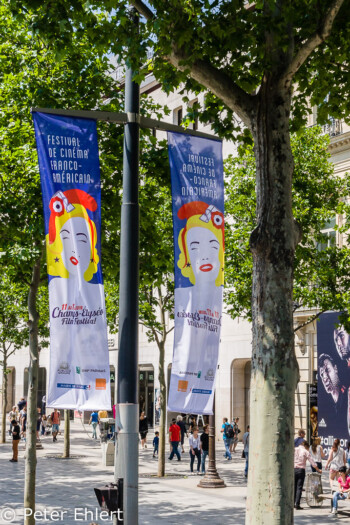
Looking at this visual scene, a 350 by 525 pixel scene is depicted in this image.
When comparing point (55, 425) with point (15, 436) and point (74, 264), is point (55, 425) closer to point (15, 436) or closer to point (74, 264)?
point (15, 436)

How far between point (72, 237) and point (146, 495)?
42.2ft

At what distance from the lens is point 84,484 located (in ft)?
72.7

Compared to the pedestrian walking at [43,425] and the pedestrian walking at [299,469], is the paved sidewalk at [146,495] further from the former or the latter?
the pedestrian walking at [43,425]

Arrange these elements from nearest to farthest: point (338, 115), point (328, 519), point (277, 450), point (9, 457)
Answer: point (277, 450), point (338, 115), point (328, 519), point (9, 457)

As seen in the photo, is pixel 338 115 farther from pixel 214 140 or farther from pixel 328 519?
pixel 328 519

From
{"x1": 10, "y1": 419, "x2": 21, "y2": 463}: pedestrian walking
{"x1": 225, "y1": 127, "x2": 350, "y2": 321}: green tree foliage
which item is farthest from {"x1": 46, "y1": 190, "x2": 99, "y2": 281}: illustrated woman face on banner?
{"x1": 10, "y1": 419, "x2": 21, "y2": 463}: pedestrian walking

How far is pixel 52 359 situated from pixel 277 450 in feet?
9.53

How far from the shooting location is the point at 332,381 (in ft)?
99.9

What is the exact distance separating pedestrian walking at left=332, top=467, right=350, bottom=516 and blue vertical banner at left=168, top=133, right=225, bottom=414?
418 inches

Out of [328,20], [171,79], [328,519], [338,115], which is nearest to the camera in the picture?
[328,20]

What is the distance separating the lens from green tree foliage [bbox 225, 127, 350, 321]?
2297 centimetres

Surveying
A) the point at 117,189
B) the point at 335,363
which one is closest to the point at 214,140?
the point at 117,189

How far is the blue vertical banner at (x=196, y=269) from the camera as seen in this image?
861cm

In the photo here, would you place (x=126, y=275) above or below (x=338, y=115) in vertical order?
below
